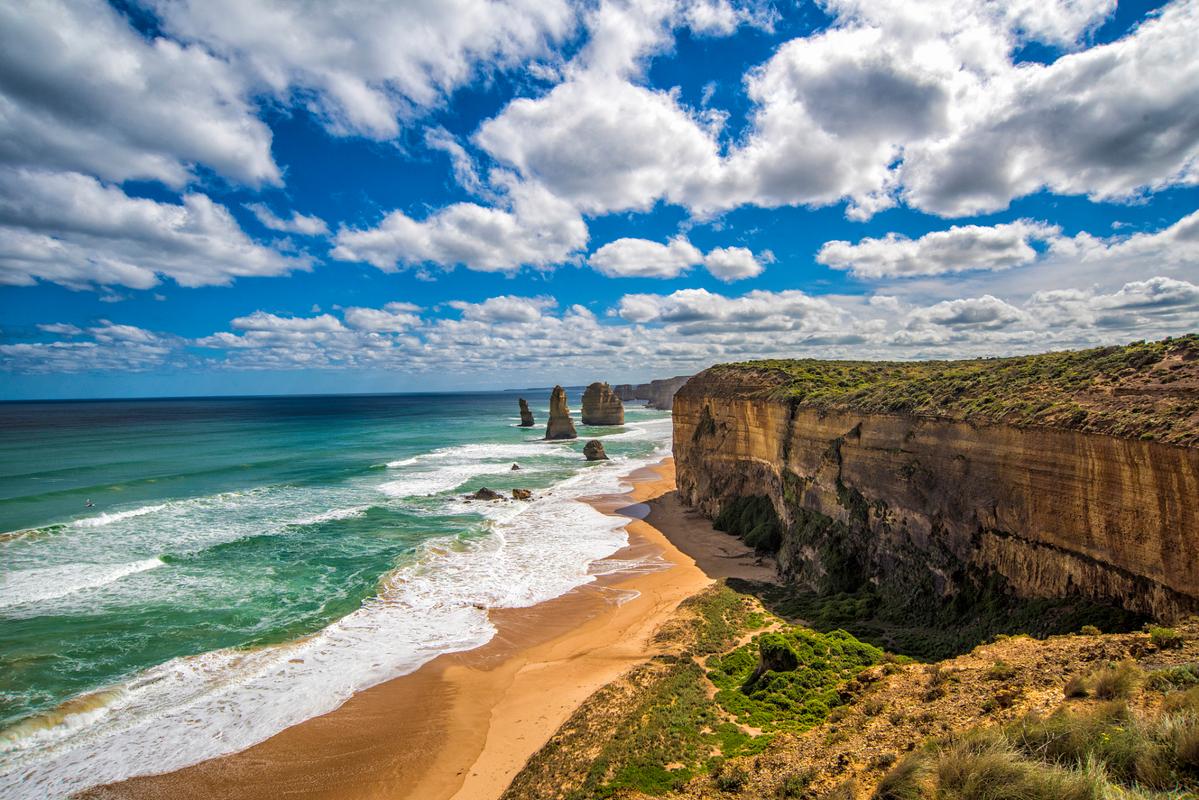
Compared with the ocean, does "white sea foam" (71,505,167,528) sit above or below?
above

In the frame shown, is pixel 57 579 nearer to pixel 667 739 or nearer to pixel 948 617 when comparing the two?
pixel 667 739

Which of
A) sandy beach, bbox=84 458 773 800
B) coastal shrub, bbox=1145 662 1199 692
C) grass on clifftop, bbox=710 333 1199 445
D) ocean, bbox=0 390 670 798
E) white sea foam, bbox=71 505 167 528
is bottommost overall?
sandy beach, bbox=84 458 773 800

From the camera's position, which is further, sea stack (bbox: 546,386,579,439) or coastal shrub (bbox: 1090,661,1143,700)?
sea stack (bbox: 546,386,579,439)

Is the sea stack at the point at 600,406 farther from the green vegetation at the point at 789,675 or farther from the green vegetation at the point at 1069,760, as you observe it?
the green vegetation at the point at 1069,760

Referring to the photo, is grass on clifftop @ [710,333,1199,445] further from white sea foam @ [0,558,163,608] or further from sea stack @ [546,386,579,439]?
sea stack @ [546,386,579,439]

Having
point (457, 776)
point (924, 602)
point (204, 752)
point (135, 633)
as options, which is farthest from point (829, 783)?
point (135, 633)

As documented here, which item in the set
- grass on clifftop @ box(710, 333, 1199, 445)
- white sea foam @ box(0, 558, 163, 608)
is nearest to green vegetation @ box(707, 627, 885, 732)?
grass on clifftop @ box(710, 333, 1199, 445)
